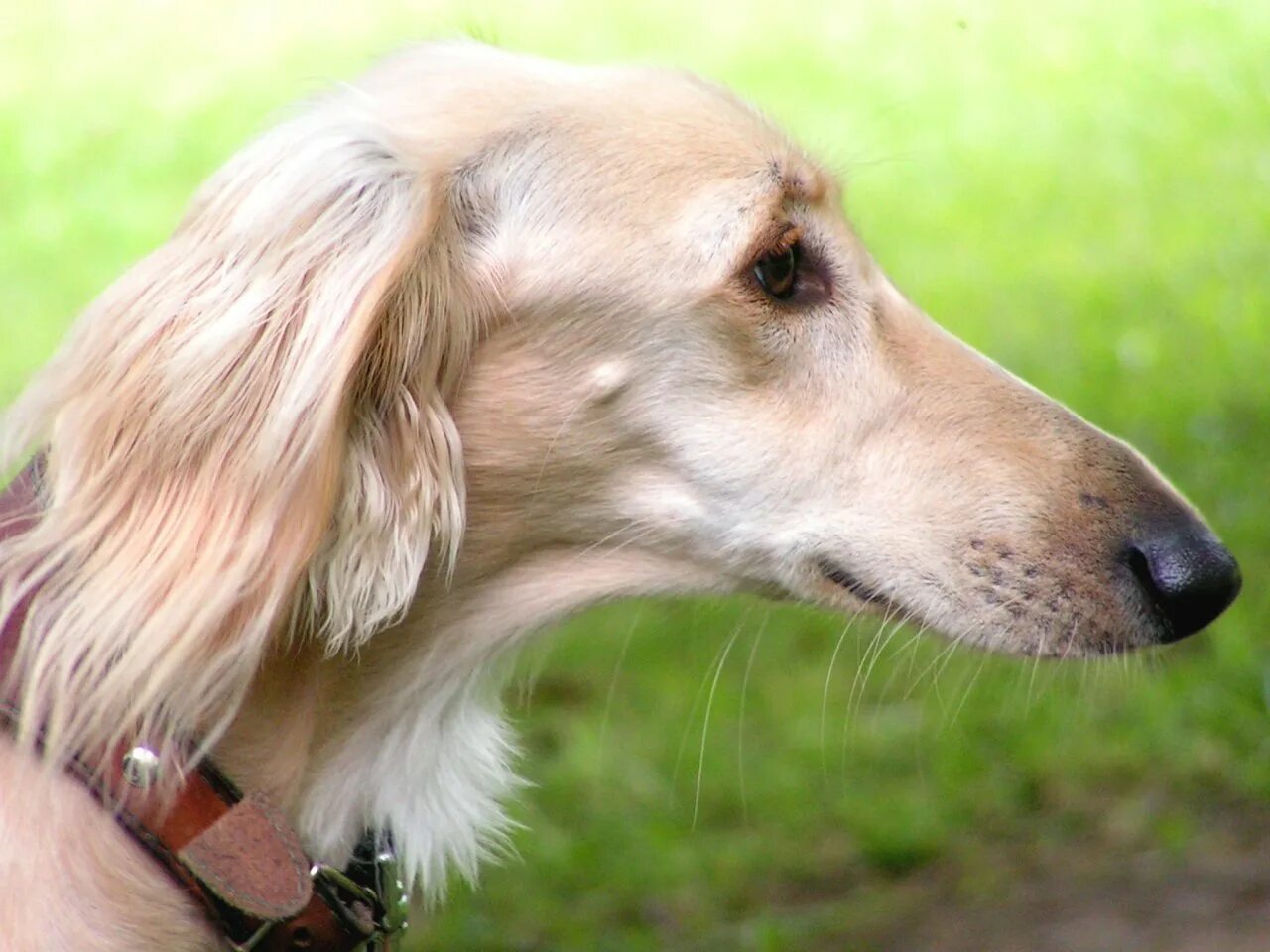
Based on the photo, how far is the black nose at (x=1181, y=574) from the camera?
9.20 feet

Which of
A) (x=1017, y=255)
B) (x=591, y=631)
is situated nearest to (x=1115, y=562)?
(x=591, y=631)

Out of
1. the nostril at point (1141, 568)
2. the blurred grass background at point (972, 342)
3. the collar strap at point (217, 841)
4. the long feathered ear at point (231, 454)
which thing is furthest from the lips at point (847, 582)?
the collar strap at point (217, 841)

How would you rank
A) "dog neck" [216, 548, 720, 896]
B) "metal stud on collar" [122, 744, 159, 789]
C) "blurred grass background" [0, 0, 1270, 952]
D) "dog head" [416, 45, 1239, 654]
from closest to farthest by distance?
"metal stud on collar" [122, 744, 159, 789]
"dog neck" [216, 548, 720, 896]
"dog head" [416, 45, 1239, 654]
"blurred grass background" [0, 0, 1270, 952]

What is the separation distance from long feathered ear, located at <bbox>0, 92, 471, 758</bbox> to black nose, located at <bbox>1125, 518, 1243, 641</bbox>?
3.86ft

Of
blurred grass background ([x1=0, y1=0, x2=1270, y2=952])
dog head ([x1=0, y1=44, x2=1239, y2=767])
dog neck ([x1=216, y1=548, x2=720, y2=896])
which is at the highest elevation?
dog head ([x1=0, y1=44, x2=1239, y2=767])

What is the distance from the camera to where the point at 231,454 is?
8.05ft

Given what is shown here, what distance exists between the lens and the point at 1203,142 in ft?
28.5

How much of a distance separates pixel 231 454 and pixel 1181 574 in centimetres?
157

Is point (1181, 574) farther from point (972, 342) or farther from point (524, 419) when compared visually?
point (972, 342)

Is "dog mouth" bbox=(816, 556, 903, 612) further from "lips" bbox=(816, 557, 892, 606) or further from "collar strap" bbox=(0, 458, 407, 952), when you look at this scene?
"collar strap" bbox=(0, 458, 407, 952)

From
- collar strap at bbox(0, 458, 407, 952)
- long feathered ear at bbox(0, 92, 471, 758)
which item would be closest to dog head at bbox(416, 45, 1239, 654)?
long feathered ear at bbox(0, 92, 471, 758)

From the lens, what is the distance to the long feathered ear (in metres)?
2.40

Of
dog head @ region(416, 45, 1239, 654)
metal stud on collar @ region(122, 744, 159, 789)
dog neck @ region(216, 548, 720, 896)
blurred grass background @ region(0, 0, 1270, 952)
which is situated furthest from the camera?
blurred grass background @ region(0, 0, 1270, 952)

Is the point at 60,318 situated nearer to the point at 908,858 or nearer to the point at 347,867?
the point at 908,858
